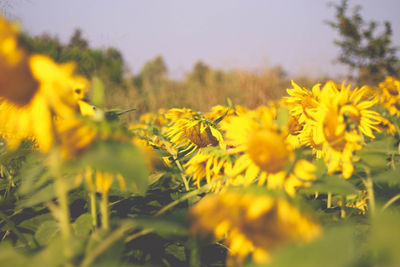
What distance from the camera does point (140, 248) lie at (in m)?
0.92

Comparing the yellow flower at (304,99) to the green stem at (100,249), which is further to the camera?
the yellow flower at (304,99)

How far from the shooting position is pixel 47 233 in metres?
0.79

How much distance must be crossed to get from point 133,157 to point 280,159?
343mm

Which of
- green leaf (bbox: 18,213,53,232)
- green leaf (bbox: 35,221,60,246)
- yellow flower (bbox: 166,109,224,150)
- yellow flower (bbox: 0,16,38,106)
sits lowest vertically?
green leaf (bbox: 18,213,53,232)

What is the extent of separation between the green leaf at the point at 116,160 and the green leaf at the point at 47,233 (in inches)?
15.2

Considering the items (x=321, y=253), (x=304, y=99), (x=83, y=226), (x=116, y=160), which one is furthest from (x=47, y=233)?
(x=304, y=99)

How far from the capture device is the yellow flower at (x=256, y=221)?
0.47 m

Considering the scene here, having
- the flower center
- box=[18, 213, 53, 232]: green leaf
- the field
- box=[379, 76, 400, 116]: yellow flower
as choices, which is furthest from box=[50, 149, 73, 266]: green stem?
box=[379, 76, 400, 116]: yellow flower

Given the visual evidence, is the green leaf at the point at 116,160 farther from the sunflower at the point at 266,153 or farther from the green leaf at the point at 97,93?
the sunflower at the point at 266,153

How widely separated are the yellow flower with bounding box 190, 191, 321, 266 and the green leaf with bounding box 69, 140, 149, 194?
0.14m

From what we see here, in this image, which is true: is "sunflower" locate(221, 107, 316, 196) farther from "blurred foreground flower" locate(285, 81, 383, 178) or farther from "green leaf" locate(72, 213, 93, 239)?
"green leaf" locate(72, 213, 93, 239)

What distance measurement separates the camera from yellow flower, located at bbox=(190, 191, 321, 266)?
467 millimetres

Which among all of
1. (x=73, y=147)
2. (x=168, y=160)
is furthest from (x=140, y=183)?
(x=168, y=160)

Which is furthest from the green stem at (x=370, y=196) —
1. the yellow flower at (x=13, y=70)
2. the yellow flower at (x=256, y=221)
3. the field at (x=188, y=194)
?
the yellow flower at (x=13, y=70)
